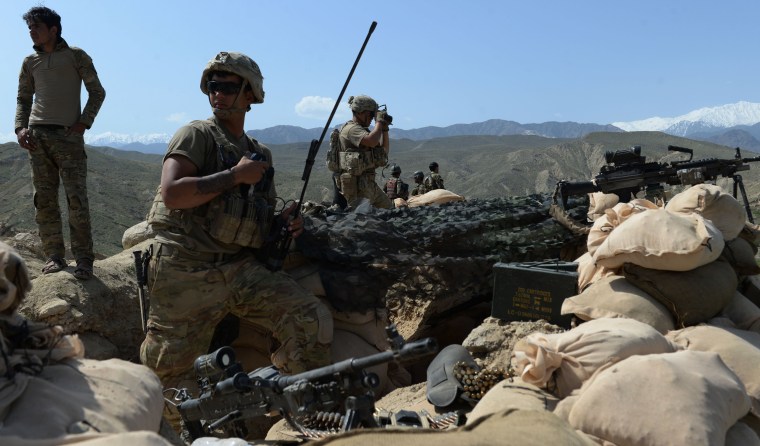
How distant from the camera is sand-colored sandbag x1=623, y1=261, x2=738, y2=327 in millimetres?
3521

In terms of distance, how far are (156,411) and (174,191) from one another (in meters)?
2.00

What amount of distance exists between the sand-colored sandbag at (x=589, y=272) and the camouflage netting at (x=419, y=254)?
3.13 feet

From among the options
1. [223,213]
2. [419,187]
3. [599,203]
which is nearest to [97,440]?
[223,213]

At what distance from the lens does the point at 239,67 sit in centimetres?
395

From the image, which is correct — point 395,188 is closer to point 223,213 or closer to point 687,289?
point 223,213

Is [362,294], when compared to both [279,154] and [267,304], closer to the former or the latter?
[267,304]

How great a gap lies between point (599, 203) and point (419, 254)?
6.00 feet

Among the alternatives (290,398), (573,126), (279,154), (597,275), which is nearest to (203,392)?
(290,398)

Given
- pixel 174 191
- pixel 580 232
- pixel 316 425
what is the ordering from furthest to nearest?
pixel 580 232, pixel 174 191, pixel 316 425

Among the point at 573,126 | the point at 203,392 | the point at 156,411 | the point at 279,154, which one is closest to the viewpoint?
the point at 156,411

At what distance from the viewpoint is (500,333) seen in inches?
161

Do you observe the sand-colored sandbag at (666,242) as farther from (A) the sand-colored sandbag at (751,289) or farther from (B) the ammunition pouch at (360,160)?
(B) the ammunition pouch at (360,160)

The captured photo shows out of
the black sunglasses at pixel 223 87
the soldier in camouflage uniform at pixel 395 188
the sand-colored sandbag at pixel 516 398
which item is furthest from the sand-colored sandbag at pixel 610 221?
the soldier in camouflage uniform at pixel 395 188

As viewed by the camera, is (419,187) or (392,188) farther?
(419,187)
